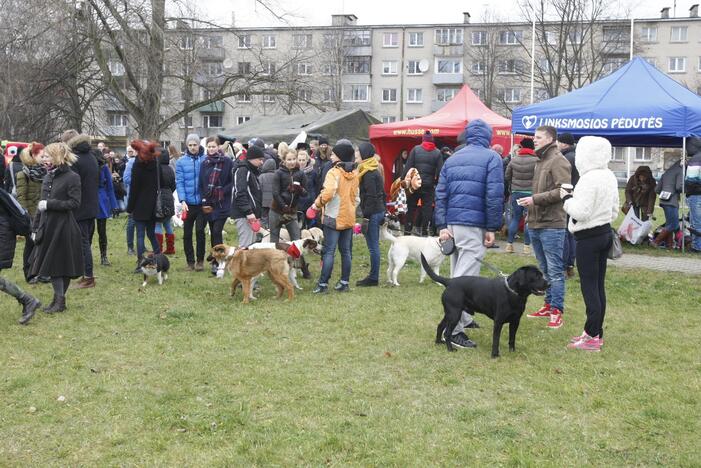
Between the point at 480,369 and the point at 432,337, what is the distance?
1.03 meters

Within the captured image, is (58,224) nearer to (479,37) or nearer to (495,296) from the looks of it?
(495,296)

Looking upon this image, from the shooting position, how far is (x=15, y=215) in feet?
22.0

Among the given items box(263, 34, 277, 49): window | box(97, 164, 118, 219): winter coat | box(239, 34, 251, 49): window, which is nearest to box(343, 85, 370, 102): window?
box(263, 34, 277, 49): window

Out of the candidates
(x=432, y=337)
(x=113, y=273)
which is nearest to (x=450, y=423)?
(x=432, y=337)

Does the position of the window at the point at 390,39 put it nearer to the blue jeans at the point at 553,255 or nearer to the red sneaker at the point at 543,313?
the red sneaker at the point at 543,313

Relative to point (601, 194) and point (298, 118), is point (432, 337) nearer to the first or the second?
point (601, 194)

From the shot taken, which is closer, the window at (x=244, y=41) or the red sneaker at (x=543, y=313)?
the red sneaker at (x=543, y=313)

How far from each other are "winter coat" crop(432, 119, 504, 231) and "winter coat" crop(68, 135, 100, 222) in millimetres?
4447

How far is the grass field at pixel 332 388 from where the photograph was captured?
12.6ft

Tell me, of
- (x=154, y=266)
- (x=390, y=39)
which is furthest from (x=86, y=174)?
(x=390, y=39)

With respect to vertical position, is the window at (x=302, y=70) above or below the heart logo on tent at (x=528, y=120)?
above

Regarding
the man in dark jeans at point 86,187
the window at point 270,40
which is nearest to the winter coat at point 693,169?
the man in dark jeans at point 86,187

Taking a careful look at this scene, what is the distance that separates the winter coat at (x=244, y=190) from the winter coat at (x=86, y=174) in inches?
66.6

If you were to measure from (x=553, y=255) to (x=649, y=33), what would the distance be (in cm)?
5853
